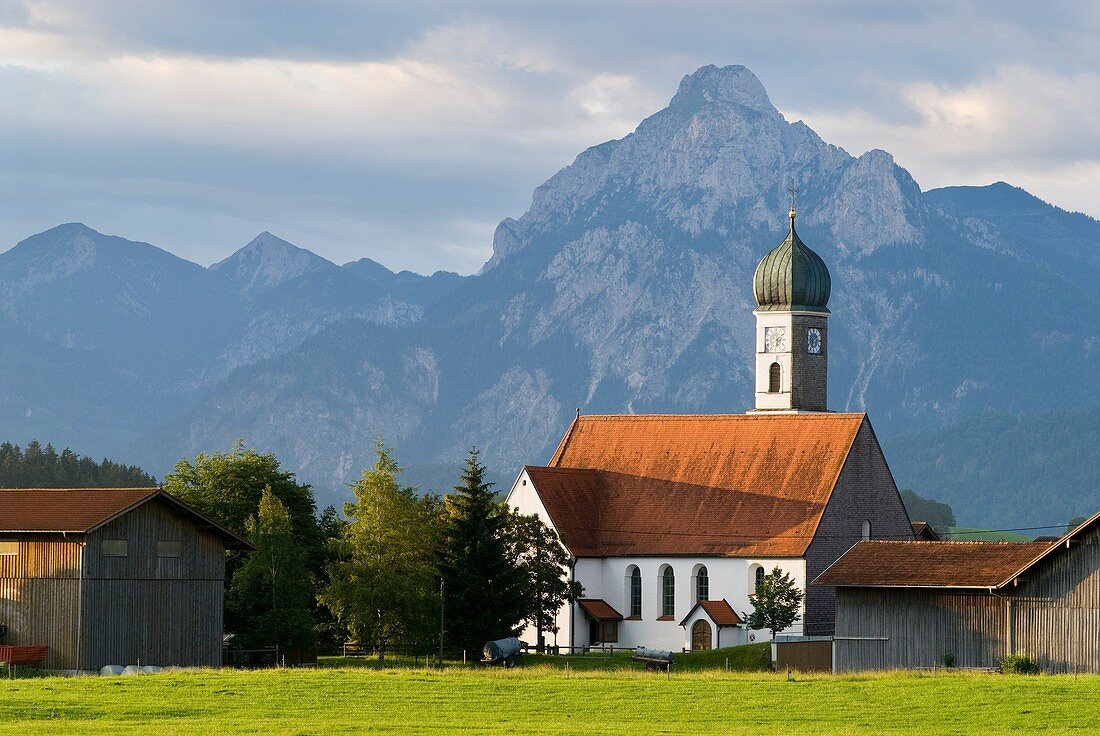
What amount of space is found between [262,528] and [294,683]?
63.8 ft

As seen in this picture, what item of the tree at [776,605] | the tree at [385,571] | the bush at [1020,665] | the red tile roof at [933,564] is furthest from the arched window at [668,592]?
the bush at [1020,665]

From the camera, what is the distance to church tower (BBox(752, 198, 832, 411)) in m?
113

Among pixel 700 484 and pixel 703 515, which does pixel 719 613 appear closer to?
pixel 703 515

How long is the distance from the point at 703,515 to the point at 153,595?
31.4 m

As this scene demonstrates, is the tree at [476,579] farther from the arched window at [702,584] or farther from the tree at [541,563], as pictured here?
the arched window at [702,584]

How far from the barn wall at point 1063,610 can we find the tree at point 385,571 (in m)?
20.8

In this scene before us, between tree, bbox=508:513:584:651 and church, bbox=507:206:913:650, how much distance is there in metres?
5.66

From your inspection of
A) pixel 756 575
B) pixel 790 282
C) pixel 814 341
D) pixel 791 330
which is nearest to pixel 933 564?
pixel 756 575

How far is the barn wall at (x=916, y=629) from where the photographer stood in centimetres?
6800

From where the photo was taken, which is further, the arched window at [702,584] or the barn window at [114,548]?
the arched window at [702,584]

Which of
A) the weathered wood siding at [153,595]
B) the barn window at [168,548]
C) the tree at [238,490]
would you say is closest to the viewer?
the weathered wood siding at [153,595]

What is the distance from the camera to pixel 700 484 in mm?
94562

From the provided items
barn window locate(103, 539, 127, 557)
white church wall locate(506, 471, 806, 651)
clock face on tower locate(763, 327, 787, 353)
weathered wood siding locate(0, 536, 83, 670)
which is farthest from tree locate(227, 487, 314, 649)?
clock face on tower locate(763, 327, 787, 353)

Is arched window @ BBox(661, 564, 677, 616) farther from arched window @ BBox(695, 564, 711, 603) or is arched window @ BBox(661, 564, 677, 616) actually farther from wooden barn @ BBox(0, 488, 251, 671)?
wooden barn @ BBox(0, 488, 251, 671)
